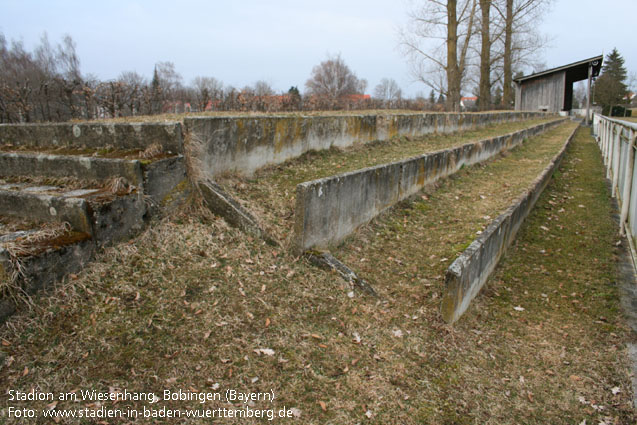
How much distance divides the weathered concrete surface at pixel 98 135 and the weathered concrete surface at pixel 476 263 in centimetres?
307

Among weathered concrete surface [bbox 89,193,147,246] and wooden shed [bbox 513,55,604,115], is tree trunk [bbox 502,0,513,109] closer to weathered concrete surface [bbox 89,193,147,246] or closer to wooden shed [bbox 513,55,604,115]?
wooden shed [bbox 513,55,604,115]

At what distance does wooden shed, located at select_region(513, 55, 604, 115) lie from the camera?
31.6m

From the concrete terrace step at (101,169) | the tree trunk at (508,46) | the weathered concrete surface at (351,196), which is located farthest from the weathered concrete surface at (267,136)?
the tree trunk at (508,46)

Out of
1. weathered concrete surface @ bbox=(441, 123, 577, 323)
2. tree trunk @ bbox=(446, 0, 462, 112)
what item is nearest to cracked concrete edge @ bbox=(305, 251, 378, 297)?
weathered concrete surface @ bbox=(441, 123, 577, 323)

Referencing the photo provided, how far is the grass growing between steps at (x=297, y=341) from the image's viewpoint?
2.56m

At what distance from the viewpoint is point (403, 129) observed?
32.2 feet

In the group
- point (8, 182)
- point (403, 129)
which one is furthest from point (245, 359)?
point (403, 129)

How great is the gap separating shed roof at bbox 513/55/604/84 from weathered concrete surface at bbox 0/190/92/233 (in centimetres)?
3535

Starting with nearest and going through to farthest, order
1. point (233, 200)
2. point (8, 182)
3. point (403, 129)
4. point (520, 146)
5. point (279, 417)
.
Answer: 1. point (279, 417)
2. point (8, 182)
3. point (233, 200)
4. point (403, 129)
5. point (520, 146)

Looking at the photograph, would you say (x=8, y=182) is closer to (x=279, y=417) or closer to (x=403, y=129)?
(x=279, y=417)

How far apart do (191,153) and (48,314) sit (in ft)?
6.98

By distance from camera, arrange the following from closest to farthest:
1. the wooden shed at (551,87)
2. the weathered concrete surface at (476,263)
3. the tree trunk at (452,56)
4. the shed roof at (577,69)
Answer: the weathered concrete surface at (476,263) → the tree trunk at (452,56) → the shed roof at (577,69) → the wooden shed at (551,87)

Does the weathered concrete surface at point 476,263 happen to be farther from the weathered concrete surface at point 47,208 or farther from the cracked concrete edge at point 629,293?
the weathered concrete surface at point 47,208

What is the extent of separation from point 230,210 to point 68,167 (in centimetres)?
167
